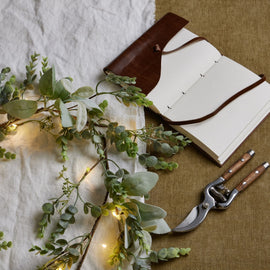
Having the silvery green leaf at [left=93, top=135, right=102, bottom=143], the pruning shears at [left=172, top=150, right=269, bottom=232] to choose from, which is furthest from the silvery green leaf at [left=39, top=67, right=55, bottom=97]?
the pruning shears at [left=172, top=150, right=269, bottom=232]

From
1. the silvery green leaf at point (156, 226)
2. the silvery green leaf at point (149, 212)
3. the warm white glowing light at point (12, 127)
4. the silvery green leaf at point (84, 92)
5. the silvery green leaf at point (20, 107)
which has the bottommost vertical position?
the warm white glowing light at point (12, 127)

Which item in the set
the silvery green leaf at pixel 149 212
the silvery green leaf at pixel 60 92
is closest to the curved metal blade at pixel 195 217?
the silvery green leaf at pixel 149 212

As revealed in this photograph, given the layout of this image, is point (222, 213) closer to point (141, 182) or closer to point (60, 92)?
point (141, 182)

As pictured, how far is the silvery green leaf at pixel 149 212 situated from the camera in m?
0.72

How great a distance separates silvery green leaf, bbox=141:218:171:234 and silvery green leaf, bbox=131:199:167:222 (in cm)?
1

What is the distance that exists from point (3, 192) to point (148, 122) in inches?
12.8

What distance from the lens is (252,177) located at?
0.85 metres

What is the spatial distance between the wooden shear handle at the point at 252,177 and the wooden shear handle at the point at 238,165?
0.02 m

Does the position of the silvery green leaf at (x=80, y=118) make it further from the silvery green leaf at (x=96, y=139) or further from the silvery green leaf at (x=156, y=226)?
the silvery green leaf at (x=156, y=226)

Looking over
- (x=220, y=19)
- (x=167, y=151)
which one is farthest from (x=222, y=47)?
(x=167, y=151)

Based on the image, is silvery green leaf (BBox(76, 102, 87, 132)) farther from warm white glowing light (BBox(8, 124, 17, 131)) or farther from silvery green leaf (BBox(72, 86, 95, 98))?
warm white glowing light (BBox(8, 124, 17, 131))

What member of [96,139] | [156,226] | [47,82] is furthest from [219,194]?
[47,82]

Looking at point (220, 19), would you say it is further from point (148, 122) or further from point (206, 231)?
point (206, 231)

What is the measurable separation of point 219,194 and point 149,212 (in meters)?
0.18
